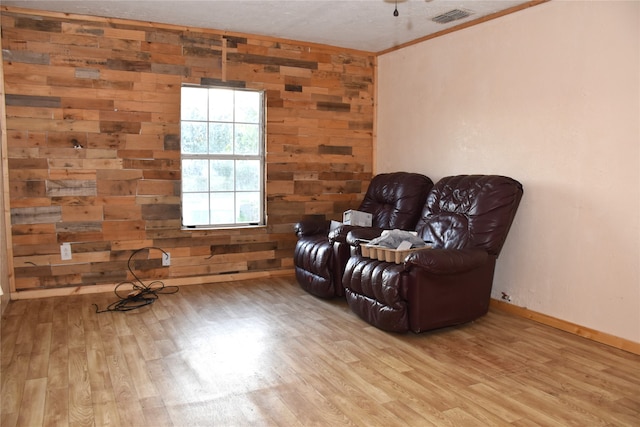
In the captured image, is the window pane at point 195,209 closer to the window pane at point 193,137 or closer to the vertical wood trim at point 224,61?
the window pane at point 193,137

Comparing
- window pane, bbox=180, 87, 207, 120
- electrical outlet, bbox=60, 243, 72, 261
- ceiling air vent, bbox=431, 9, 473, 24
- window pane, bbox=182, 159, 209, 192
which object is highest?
ceiling air vent, bbox=431, 9, 473, 24

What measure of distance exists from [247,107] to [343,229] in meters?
1.74

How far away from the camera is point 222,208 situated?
500 centimetres

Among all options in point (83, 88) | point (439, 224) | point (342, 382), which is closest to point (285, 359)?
point (342, 382)

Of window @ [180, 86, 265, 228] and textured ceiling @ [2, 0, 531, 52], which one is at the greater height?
textured ceiling @ [2, 0, 531, 52]

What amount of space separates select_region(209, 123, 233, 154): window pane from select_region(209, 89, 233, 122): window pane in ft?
0.22

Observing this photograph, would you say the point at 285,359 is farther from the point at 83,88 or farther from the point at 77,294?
the point at 83,88

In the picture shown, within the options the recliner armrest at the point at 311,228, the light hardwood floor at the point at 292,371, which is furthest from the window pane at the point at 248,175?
the light hardwood floor at the point at 292,371

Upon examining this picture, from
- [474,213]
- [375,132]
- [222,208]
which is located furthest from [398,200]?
[222,208]

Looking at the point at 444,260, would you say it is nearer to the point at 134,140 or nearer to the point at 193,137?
the point at 193,137

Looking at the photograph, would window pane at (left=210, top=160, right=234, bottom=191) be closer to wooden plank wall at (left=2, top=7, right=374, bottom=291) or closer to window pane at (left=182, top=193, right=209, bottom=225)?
window pane at (left=182, top=193, right=209, bottom=225)

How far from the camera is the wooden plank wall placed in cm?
422

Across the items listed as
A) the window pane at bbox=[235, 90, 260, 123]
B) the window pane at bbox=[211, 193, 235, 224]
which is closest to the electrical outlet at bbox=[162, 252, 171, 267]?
the window pane at bbox=[211, 193, 235, 224]

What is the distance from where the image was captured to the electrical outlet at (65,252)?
4.37 m
